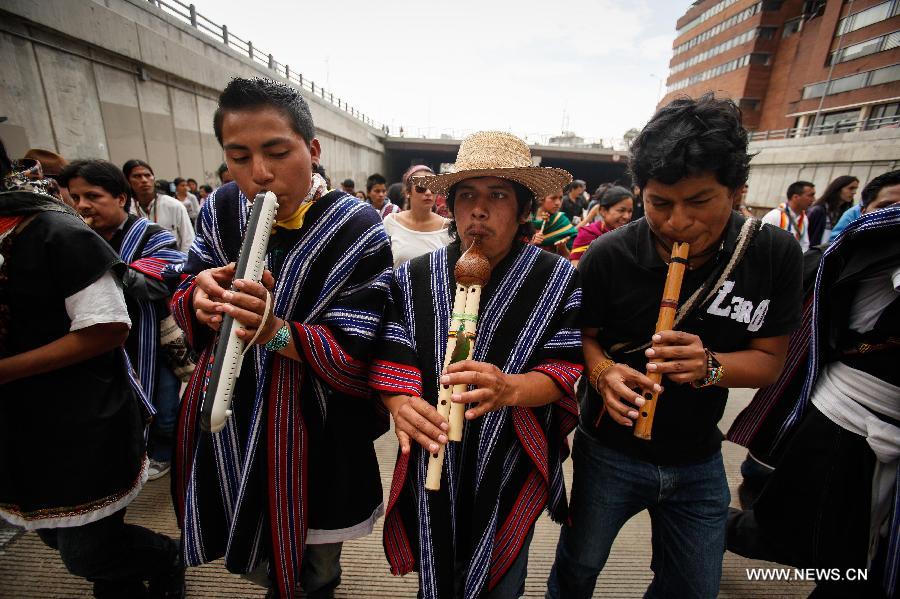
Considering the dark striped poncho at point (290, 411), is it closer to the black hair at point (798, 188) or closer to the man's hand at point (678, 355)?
the man's hand at point (678, 355)

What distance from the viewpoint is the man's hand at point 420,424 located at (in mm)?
1194

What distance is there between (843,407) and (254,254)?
91.3 inches

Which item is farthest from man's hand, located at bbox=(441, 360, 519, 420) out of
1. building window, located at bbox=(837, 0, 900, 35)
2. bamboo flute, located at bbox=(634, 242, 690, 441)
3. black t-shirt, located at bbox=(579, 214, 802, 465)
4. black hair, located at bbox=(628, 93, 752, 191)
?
building window, located at bbox=(837, 0, 900, 35)

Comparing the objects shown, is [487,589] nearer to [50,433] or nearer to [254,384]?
[254,384]

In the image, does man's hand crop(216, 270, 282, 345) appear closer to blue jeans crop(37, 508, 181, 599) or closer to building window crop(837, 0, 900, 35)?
blue jeans crop(37, 508, 181, 599)

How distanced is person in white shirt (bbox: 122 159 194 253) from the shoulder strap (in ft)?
15.5

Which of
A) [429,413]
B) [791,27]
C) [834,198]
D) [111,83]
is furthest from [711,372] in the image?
[791,27]

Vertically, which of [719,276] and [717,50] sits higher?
[717,50]

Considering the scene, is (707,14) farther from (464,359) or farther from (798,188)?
(464,359)

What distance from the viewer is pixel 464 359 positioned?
1.25 m

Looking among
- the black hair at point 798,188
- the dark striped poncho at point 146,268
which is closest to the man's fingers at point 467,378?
the dark striped poncho at point 146,268

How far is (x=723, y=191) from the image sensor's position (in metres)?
1.36

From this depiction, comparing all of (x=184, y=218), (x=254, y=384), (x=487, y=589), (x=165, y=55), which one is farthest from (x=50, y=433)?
(x=165, y=55)

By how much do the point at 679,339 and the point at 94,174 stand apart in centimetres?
322
